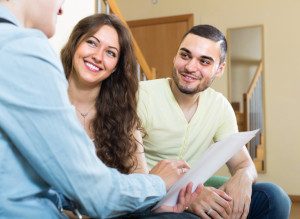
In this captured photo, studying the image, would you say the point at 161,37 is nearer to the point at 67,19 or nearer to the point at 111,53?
the point at 67,19

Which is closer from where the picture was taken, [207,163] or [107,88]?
[207,163]

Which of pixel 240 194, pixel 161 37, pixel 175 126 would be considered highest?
pixel 161 37

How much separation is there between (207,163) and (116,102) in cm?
68

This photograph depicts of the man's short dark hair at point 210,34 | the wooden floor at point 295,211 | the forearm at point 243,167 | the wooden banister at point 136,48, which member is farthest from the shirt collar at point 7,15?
the wooden floor at point 295,211

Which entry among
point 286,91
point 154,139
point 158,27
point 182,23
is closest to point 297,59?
point 286,91

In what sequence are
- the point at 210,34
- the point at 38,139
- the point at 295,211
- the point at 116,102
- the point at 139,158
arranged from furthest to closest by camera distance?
1. the point at 295,211
2. the point at 210,34
3. the point at 116,102
4. the point at 139,158
5. the point at 38,139

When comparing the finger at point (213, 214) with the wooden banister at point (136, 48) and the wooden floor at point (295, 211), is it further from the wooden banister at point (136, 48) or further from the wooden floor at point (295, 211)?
the wooden floor at point (295, 211)

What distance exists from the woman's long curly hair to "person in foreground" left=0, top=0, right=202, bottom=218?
2.50 ft

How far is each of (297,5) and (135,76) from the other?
3.44m

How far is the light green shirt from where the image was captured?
159 cm

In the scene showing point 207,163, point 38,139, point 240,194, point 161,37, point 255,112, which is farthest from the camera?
point 161,37

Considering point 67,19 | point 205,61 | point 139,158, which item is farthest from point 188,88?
point 67,19

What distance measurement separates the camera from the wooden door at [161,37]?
4773 millimetres

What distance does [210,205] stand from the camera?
1072 mm
